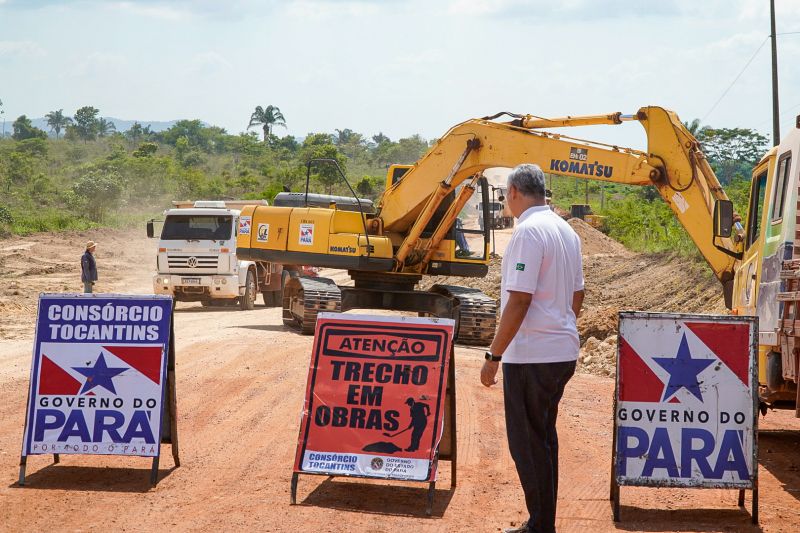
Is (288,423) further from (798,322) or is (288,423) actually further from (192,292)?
(192,292)

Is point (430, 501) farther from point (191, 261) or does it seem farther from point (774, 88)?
point (774, 88)

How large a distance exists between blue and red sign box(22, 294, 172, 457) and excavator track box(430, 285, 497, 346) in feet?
37.1

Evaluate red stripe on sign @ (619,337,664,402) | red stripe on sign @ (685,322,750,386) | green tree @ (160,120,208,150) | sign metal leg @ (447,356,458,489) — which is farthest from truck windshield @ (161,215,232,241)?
green tree @ (160,120,208,150)

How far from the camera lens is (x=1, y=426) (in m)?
9.86

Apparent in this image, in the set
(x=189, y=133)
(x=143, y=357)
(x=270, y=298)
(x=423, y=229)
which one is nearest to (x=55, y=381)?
(x=143, y=357)

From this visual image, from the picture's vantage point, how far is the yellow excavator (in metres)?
16.8

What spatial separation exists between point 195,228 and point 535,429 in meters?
20.3

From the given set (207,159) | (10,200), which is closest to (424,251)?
(10,200)

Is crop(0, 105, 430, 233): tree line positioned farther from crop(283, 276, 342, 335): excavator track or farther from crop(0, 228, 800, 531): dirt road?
crop(0, 228, 800, 531): dirt road

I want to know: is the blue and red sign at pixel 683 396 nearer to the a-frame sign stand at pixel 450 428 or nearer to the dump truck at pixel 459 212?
the a-frame sign stand at pixel 450 428

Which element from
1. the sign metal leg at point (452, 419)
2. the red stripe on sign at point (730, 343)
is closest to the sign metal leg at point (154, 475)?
the sign metal leg at point (452, 419)

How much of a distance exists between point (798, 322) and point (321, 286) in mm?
12266

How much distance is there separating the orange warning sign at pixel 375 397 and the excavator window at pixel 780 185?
3.61 m

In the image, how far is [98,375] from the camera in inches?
313
